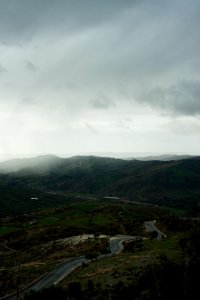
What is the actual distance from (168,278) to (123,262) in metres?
24.6

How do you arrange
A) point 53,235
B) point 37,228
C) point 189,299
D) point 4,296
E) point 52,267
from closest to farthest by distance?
point 189,299, point 4,296, point 52,267, point 53,235, point 37,228

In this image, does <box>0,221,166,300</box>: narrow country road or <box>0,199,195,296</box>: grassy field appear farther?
<box>0,221,166,300</box>: narrow country road

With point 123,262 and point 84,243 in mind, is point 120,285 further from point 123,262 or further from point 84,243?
point 84,243

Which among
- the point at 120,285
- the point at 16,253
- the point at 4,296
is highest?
the point at 120,285

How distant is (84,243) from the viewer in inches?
5157

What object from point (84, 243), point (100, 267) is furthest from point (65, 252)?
point (100, 267)

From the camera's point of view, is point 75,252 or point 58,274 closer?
point 58,274

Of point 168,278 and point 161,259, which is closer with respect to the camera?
point 168,278

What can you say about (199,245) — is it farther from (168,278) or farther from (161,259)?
(168,278)

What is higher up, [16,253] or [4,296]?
[4,296]

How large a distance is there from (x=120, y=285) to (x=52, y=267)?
110 ft

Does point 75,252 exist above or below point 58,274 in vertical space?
below

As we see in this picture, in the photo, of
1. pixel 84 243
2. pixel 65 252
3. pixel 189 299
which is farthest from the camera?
pixel 84 243

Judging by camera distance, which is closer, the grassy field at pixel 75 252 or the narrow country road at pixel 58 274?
the grassy field at pixel 75 252
